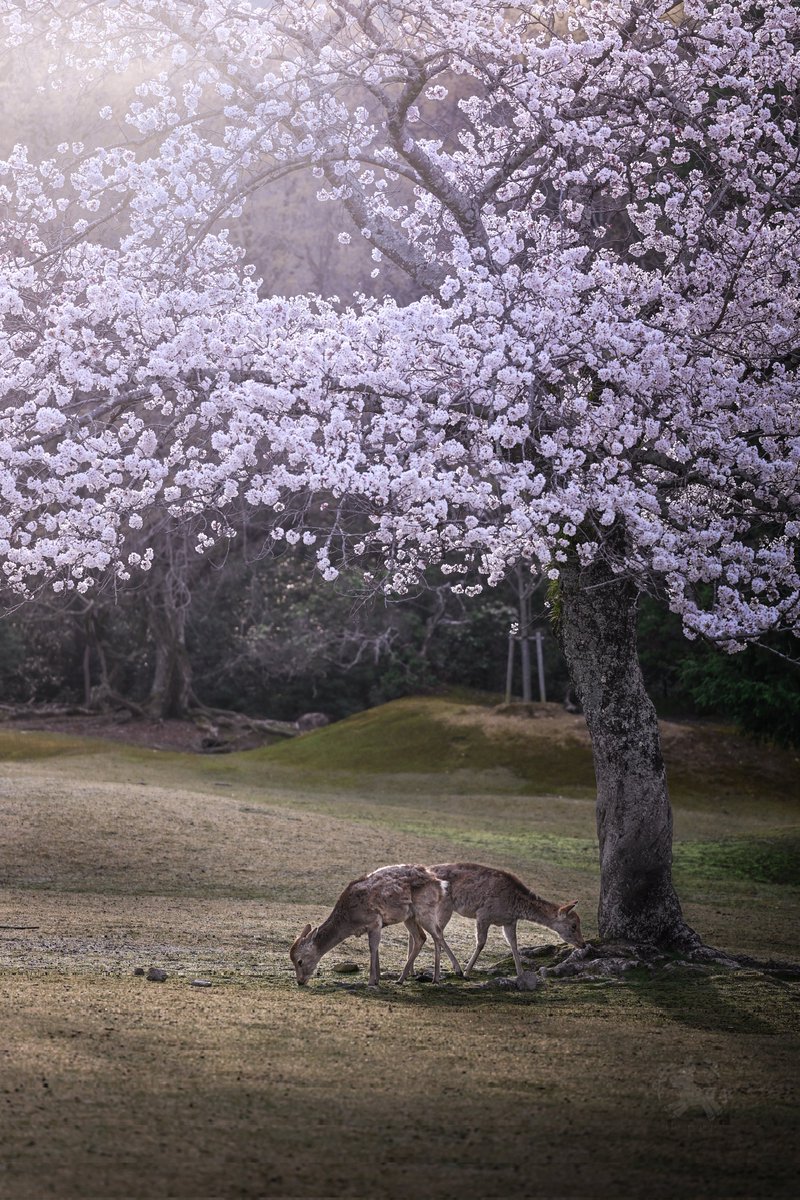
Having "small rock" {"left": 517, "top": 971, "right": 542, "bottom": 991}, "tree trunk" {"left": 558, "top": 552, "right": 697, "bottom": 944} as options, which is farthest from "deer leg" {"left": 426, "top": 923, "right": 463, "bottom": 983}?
A: "tree trunk" {"left": 558, "top": 552, "right": 697, "bottom": 944}

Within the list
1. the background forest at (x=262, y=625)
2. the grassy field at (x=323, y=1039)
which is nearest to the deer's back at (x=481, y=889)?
the grassy field at (x=323, y=1039)

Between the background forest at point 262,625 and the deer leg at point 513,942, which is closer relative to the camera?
the deer leg at point 513,942

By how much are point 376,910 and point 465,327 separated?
12.1ft

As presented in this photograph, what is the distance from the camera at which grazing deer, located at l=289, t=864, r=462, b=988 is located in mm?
8102

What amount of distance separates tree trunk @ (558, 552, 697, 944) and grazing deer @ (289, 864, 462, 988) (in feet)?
6.42

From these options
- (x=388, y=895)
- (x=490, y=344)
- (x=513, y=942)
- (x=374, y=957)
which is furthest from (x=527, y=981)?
(x=490, y=344)

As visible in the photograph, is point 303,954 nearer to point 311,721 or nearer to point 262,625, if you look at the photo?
point 262,625

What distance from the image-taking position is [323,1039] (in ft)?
21.8

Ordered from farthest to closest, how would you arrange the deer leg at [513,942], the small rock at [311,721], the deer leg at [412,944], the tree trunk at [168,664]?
1. the small rock at [311,721]
2. the tree trunk at [168,664]
3. the deer leg at [513,942]
4. the deer leg at [412,944]

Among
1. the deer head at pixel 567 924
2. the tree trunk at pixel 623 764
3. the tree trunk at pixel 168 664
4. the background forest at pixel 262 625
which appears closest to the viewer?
the deer head at pixel 567 924

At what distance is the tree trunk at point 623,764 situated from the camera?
9695 mm

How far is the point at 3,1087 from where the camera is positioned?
554 cm

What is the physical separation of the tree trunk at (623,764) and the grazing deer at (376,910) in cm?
196

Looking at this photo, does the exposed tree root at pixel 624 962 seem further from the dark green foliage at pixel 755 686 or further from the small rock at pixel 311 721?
the small rock at pixel 311 721
